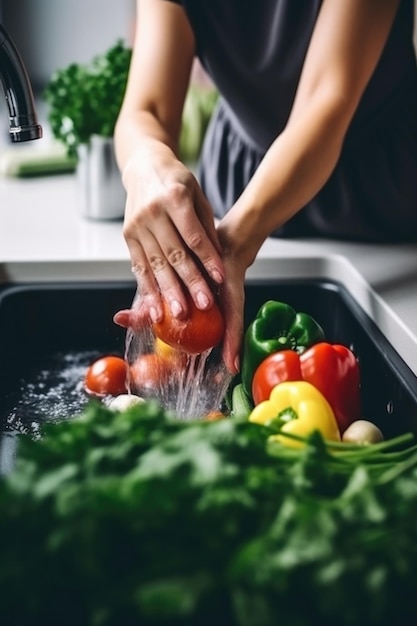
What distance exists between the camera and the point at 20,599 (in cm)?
57

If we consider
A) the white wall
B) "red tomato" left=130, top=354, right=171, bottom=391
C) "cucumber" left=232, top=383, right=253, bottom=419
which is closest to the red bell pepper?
"cucumber" left=232, top=383, right=253, bottom=419

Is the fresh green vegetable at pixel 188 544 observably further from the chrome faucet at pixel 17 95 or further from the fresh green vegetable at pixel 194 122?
the fresh green vegetable at pixel 194 122

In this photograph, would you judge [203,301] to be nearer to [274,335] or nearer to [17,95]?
[274,335]

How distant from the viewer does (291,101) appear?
60.7 inches

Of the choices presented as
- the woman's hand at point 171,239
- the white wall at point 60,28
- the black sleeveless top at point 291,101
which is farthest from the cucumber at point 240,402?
the white wall at point 60,28

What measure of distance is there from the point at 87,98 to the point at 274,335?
74 cm

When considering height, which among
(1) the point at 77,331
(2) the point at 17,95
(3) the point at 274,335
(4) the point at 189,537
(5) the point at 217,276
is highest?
(2) the point at 17,95

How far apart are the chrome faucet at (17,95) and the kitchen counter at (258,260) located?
55cm

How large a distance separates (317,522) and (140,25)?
1.12 metres

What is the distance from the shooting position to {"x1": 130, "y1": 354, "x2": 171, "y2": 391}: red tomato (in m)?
1.24

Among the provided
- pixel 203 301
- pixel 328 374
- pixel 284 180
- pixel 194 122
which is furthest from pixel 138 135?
pixel 194 122

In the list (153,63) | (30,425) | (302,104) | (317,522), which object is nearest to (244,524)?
(317,522)

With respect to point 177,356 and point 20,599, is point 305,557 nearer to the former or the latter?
point 20,599

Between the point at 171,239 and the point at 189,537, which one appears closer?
the point at 189,537
